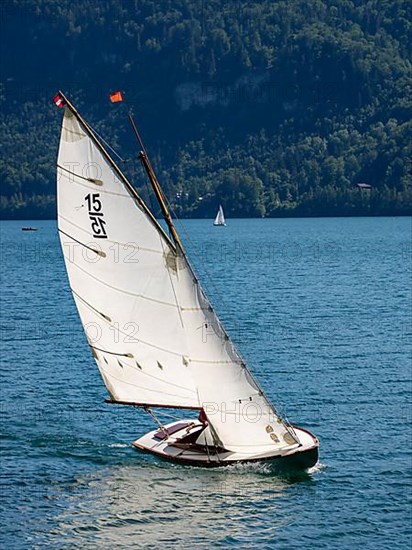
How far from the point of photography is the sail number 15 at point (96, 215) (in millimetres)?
47562

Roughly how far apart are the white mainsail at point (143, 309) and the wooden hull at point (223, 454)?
469mm

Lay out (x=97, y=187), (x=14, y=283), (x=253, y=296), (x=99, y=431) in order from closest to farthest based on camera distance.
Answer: (x=97, y=187) → (x=99, y=431) → (x=253, y=296) → (x=14, y=283)

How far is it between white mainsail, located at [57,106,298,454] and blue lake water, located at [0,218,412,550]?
2.78 meters

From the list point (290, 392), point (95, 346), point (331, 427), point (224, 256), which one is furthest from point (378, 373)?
point (224, 256)

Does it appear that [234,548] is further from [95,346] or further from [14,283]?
[14,283]

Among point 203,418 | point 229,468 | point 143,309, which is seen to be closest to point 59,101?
point 143,309

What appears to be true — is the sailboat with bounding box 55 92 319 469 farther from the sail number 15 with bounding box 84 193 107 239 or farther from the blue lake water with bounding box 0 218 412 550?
the blue lake water with bounding box 0 218 412 550

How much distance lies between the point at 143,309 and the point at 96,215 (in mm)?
4318

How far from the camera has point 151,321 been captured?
4912 cm

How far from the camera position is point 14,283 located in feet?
477

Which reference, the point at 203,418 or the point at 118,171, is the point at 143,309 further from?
the point at 118,171

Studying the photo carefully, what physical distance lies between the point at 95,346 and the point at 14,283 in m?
96.3

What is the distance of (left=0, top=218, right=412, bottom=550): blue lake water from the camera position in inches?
1767

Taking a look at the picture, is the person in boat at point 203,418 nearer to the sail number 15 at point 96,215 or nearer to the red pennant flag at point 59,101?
the sail number 15 at point 96,215
